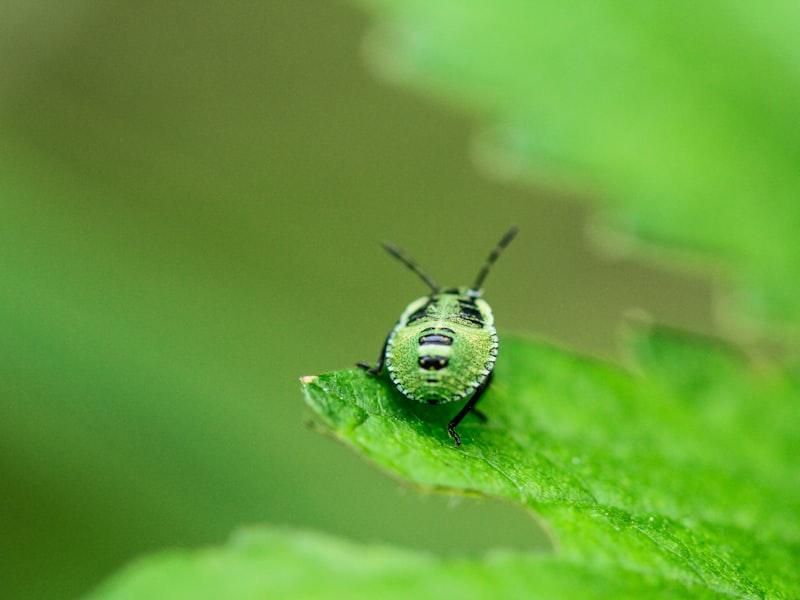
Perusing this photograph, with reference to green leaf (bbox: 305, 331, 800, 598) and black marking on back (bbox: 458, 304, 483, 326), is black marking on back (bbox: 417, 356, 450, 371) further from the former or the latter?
black marking on back (bbox: 458, 304, 483, 326)

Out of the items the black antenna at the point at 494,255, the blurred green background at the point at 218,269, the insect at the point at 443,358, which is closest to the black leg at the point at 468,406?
the insect at the point at 443,358

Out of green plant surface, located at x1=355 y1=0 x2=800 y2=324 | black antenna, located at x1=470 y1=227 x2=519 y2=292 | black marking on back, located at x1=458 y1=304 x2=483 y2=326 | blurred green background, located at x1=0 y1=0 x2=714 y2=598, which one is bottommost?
blurred green background, located at x1=0 y1=0 x2=714 y2=598

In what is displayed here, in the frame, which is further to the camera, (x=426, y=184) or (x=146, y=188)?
(x=426, y=184)

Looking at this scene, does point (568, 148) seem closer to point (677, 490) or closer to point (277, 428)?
point (677, 490)

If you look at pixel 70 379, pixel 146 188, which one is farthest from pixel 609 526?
pixel 146 188

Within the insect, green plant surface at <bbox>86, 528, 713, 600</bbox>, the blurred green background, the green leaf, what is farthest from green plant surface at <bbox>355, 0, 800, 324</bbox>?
green plant surface at <bbox>86, 528, 713, 600</bbox>
